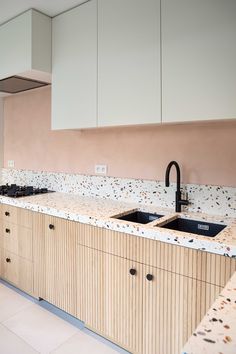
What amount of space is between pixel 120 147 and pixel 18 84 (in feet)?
4.15

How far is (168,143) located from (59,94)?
99cm

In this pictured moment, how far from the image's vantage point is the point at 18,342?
186cm

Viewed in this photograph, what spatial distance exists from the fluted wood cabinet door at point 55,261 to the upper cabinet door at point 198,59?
1.10m

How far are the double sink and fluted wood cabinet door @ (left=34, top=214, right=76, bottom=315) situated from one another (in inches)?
17.6

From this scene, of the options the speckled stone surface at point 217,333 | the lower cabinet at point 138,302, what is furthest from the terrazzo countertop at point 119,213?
the speckled stone surface at point 217,333

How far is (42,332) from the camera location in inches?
77.6

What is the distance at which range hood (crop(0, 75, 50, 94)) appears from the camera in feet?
8.30

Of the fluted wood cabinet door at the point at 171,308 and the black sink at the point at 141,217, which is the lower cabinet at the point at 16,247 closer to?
the black sink at the point at 141,217

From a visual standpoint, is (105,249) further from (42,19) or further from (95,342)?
(42,19)

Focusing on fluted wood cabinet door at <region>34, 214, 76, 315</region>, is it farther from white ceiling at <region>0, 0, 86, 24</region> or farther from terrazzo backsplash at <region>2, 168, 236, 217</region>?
white ceiling at <region>0, 0, 86, 24</region>

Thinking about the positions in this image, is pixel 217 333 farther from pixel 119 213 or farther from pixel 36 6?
pixel 36 6

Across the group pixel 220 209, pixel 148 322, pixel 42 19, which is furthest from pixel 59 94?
pixel 148 322

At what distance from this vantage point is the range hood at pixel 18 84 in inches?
99.6

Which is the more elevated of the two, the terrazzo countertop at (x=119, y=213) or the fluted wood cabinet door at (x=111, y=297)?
the terrazzo countertop at (x=119, y=213)
